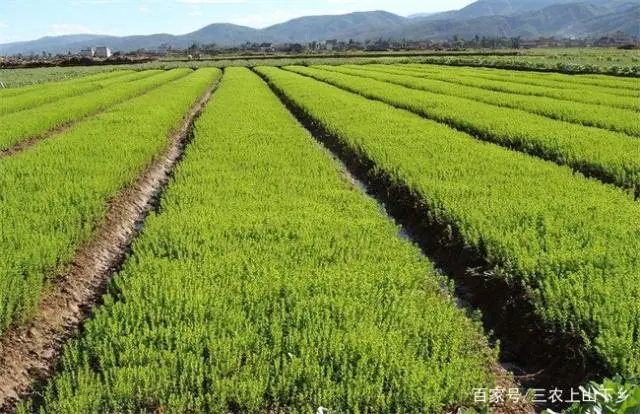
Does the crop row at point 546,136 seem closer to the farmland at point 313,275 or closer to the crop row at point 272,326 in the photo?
the farmland at point 313,275

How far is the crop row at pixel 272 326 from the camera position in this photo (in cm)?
360

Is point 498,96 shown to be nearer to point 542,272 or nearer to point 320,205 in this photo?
point 320,205

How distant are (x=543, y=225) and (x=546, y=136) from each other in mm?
6110

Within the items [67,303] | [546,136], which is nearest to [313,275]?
[67,303]

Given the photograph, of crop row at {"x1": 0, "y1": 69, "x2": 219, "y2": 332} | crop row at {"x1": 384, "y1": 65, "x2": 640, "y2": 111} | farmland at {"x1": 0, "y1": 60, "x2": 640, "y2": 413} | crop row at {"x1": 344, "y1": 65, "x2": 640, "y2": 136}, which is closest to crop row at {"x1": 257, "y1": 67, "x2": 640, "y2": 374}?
farmland at {"x1": 0, "y1": 60, "x2": 640, "y2": 413}

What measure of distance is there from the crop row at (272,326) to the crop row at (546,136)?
455 centimetres

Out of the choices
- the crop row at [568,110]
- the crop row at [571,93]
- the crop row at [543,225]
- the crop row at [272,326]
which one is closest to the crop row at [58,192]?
the crop row at [272,326]

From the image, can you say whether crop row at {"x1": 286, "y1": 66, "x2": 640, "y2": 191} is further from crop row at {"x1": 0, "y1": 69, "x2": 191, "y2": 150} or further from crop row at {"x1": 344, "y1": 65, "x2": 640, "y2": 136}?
crop row at {"x1": 0, "y1": 69, "x2": 191, "y2": 150}

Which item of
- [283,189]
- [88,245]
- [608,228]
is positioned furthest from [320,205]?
[608,228]

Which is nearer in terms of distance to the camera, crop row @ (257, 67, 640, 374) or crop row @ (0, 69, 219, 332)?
crop row @ (257, 67, 640, 374)

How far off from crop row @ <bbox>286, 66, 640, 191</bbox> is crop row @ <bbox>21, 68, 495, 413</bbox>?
4.55 meters

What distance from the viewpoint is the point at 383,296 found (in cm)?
492

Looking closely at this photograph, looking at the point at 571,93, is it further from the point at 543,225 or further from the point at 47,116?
the point at 47,116

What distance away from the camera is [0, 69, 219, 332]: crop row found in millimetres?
5305
